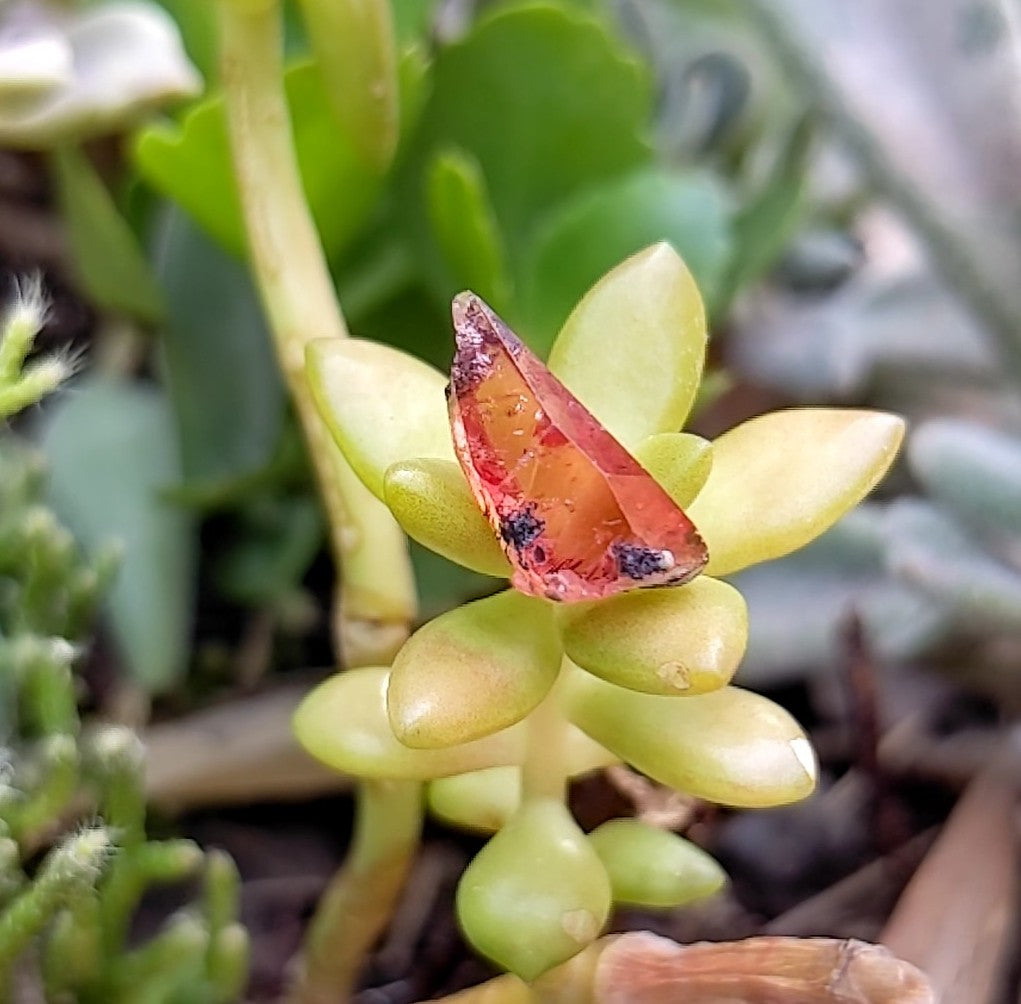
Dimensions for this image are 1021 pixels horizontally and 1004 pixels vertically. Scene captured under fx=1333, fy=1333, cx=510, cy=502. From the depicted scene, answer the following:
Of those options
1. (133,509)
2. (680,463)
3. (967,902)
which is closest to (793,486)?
(680,463)

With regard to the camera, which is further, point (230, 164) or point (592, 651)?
point (230, 164)

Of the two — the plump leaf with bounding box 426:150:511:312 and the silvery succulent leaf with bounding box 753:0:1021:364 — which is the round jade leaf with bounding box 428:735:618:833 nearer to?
the plump leaf with bounding box 426:150:511:312

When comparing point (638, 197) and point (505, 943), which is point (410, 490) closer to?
point (505, 943)

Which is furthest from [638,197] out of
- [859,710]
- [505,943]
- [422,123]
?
[505,943]

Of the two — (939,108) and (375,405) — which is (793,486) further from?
(939,108)

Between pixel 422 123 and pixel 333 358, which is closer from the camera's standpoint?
pixel 333 358

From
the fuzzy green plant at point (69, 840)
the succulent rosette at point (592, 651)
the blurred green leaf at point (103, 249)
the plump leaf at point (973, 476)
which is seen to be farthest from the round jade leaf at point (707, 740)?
the blurred green leaf at point (103, 249)
